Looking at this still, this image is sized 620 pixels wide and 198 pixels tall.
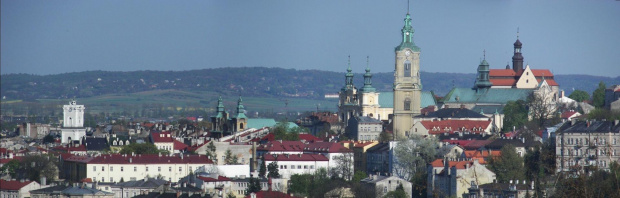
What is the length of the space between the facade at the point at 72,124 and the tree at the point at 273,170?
39.3 metres

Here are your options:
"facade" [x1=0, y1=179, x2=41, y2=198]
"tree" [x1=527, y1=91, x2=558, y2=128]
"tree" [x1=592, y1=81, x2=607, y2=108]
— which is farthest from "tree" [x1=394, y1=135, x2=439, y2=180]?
"tree" [x1=592, y1=81, x2=607, y2=108]

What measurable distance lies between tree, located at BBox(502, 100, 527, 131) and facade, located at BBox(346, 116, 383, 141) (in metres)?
6.16

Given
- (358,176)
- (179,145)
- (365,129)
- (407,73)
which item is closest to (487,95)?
(407,73)

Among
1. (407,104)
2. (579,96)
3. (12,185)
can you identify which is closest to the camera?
(12,185)

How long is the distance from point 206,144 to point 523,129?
14.1m

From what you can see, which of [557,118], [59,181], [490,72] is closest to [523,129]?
[557,118]

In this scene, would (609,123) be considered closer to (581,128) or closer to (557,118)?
(581,128)

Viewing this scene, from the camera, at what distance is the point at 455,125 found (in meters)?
69.4

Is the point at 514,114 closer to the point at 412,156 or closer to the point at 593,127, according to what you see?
the point at 412,156

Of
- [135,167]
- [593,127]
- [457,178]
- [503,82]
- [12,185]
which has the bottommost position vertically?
[12,185]

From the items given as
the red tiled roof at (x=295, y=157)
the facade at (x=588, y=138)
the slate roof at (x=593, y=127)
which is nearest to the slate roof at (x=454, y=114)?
the red tiled roof at (x=295, y=157)

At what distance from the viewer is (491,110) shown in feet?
255

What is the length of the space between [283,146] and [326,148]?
201 cm

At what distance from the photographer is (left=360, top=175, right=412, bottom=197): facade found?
4981 cm
